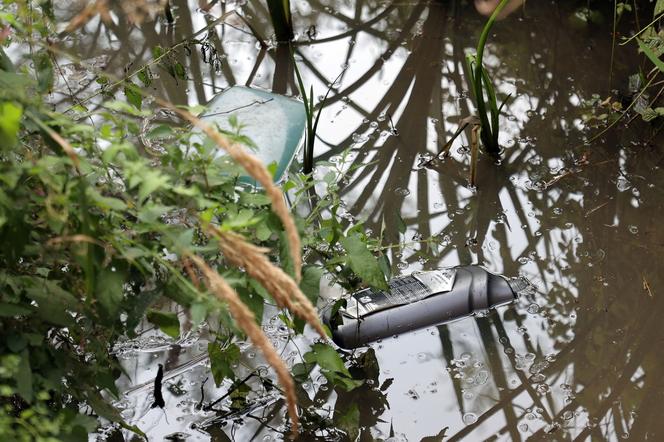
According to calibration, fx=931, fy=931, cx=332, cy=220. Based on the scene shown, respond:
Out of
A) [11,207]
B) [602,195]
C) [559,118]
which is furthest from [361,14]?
[11,207]

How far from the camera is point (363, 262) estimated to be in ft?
6.55

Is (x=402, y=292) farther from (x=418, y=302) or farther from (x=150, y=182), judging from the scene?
(x=150, y=182)

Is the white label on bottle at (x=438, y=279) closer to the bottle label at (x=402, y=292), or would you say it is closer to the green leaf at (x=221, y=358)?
the bottle label at (x=402, y=292)

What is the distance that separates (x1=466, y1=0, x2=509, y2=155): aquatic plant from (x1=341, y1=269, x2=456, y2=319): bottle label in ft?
1.74

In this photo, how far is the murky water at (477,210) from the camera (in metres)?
Answer: 2.25

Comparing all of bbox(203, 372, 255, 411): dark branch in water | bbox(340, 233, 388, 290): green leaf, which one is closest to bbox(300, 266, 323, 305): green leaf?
bbox(340, 233, 388, 290): green leaf

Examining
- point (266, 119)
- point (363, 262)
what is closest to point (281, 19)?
point (266, 119)

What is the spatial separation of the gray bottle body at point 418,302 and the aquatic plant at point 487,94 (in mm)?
500

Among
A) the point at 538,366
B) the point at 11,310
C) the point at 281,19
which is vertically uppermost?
the point at 281,19

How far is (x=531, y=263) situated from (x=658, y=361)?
444mm

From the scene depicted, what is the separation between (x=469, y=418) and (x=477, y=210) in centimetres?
76

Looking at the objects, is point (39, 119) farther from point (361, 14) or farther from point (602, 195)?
point (361, 14)

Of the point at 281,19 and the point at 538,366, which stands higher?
the point at 281,19

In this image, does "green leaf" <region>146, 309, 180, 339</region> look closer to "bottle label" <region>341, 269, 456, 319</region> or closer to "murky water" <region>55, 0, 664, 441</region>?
"murky water" <region>55, 0, 664, 441</region>
